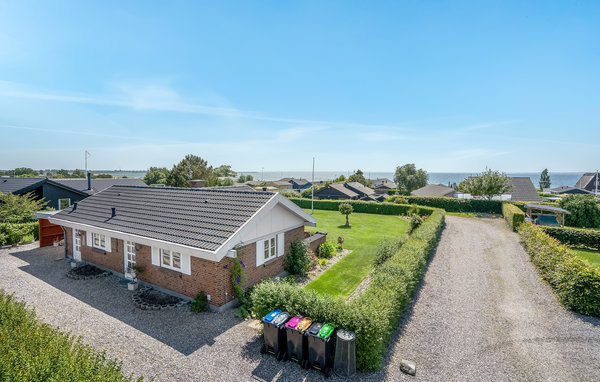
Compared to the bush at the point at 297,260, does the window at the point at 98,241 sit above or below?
above

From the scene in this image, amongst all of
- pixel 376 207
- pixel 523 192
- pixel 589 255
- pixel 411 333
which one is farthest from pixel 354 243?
pixel 523 192

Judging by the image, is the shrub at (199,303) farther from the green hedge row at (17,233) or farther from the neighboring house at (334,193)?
the neighboring house at (334,193)

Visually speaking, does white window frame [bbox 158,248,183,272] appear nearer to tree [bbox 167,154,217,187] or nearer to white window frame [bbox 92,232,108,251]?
white window frame [bbox 92,232,108,251]

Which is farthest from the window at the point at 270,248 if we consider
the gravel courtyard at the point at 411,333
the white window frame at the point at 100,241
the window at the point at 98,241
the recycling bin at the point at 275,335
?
the window at the point at 98,241

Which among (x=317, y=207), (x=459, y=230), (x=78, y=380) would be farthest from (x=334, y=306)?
(x=317, y=207)

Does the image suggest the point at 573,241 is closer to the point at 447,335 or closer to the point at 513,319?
the point at 513,319

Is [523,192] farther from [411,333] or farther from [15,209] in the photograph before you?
[15,209]

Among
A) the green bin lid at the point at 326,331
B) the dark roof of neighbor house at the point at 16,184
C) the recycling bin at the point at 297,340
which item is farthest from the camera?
the dark roof of neighbor house at the point at 16,184
